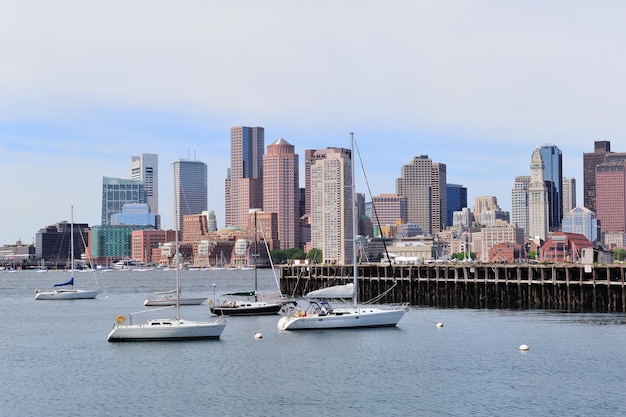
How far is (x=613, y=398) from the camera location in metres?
53.1

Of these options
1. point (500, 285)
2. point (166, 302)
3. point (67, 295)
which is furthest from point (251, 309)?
point (67, 295)

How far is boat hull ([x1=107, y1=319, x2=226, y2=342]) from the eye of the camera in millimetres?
77438

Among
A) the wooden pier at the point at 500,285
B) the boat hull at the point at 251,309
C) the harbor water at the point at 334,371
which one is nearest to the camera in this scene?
the harbor water at the point at 334,371

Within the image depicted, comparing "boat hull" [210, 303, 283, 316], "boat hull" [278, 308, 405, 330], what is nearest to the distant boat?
"boat hull" [210, 303, 283, 316]

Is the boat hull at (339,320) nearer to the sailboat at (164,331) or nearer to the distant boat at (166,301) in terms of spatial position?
the sailboat at (164,331)

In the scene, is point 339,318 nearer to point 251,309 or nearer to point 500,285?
point 251,309

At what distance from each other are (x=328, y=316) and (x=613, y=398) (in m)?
35.6

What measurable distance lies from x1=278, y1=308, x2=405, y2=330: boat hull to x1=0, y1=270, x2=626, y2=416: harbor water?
0.90 meters

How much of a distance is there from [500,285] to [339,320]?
4270 cm

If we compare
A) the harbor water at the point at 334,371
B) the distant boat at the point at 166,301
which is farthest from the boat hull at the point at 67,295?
the harbor water at the point at 334,371

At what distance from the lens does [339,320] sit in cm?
8562

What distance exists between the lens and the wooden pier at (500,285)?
109000 mm

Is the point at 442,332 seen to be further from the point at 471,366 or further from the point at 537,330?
the point at 471,366

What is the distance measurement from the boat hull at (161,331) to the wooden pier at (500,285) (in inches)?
1238
